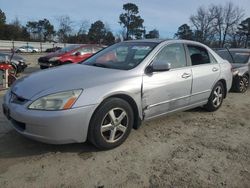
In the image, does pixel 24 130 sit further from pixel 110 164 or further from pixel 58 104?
pixel 110 164

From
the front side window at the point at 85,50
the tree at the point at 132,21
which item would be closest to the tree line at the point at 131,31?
the tree at the point at 132,21

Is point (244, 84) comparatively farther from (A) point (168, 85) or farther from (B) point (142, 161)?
(B) point (142, 161)

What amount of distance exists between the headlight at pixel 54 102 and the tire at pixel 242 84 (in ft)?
22.1

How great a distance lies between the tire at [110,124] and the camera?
3.77 metres

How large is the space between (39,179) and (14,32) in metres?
72.7

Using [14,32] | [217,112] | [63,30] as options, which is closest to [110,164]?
[217,112]

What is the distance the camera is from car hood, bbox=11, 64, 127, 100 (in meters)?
3.72

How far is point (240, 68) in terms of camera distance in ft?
29.8

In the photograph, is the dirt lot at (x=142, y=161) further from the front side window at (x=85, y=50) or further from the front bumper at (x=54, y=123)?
the front side window at (x=85, y=50)

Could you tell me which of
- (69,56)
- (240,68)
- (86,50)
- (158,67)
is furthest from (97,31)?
(158,67)

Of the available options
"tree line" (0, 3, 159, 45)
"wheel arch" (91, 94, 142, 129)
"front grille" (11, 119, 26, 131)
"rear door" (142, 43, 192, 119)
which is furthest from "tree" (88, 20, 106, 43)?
"front grille" (11, 119, 26, 131)

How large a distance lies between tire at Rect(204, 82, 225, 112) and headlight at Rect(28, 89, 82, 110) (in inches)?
130

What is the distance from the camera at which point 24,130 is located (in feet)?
12.1

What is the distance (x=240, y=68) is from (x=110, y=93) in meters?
6.45
